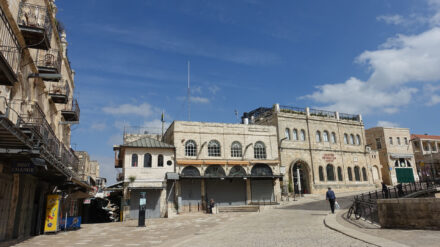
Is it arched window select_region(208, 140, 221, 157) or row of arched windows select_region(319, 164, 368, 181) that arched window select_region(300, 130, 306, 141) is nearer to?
row of arched windows select_region(319, 164, 368, 181)

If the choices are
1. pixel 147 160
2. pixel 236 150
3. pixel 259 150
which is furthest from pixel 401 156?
pixel 147 160

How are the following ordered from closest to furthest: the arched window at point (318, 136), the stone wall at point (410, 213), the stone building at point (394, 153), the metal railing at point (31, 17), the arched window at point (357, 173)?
the stone wall at point (410, 213)
the metal railing at point (31, 17)
the arched window at point (318, 136)
the arched window at point (357, 173)
the stone building at point (394, 153)

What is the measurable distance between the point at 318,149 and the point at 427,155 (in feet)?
94.1

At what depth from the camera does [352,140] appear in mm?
41750

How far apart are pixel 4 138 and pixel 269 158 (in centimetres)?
2717

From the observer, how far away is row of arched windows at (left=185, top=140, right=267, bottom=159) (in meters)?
31.0

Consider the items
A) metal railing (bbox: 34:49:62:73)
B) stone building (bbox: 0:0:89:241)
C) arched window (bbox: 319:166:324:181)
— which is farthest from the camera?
arched window (bbox: 319:166:324:181)

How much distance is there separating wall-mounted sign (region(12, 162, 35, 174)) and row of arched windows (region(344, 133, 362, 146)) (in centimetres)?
3812

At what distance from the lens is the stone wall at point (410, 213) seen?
445 inches

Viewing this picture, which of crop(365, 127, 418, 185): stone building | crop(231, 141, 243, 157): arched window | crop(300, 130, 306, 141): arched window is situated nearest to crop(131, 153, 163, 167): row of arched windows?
Result: crop(231, 141, 243, 157): arched window

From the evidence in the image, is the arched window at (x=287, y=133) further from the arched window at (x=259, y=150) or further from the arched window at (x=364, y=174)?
the arched window at (x=364, y=174)

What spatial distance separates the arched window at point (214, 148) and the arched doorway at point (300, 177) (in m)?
9.73

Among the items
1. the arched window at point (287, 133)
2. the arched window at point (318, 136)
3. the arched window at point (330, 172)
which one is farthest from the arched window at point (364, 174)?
the arched window at point (287, 133)

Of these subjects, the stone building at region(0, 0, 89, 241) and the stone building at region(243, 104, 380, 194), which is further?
the stone building at region(243, 104, 380, 194)
